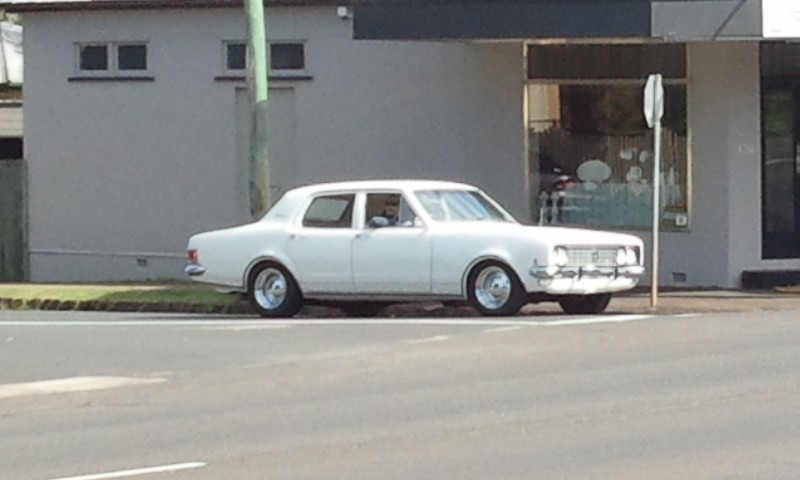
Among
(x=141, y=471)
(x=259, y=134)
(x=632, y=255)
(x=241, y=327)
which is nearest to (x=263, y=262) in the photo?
(x=241, y=327)

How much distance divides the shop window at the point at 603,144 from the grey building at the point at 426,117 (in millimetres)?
27

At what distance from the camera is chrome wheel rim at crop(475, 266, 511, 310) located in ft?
63.7

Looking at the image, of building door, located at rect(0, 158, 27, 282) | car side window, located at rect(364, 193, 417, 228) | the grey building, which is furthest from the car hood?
building door, located at rect(0, 158, 27, 282)

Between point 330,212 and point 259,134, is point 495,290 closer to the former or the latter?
point 330,212

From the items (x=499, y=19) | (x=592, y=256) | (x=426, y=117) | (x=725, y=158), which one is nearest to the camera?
(x=592, y=256)

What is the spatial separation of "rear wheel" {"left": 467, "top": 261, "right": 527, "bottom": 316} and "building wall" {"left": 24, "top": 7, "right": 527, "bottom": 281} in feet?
18.0

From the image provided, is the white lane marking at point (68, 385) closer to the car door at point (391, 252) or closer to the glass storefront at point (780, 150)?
the car door at point (391, 252)

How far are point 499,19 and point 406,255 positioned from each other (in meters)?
4.00

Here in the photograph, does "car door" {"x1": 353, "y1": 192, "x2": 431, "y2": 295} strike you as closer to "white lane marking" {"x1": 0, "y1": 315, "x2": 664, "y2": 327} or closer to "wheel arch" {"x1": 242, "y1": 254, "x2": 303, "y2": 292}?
"white lane marking" {"x1": 0, "y1": 315, "x2": 664, "y2": 327}

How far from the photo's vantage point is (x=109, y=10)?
27.4 metres

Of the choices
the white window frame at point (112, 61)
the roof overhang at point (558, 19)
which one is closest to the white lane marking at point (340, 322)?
the roof overhang at point (558, 19)

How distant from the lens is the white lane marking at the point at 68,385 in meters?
15.1

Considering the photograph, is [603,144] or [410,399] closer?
[410,399]

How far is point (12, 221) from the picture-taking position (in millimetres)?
28859
